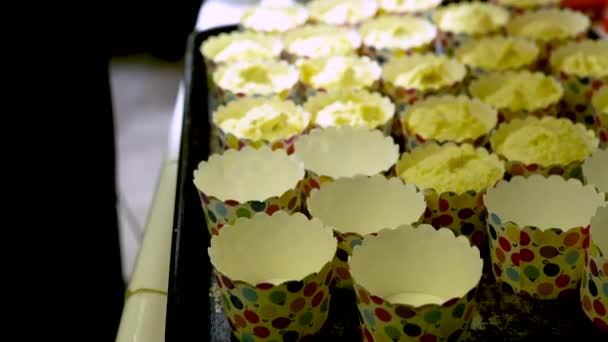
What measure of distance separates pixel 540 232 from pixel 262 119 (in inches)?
25.8

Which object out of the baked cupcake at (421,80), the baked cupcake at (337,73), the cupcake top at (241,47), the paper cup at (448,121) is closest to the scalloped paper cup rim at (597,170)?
the paper cup at (448,121)

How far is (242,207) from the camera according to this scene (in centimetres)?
125

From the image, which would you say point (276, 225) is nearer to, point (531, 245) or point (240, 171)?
point (240, 171)

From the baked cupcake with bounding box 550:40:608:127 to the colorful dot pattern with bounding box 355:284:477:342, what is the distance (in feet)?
2.59

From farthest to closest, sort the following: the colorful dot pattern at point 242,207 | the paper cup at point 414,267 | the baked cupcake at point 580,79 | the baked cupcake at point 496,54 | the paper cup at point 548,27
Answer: the paper cup at point 548,27 → the baked cupcake at point 496,54 → the baked cupcake at point 580,79 → the colorful dot pattern at point 242,207 → the paper cup at point 414,267

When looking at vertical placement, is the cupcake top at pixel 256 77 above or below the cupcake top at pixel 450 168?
below

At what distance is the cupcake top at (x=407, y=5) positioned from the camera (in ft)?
7.16

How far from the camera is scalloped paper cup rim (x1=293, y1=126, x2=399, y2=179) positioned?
57.6 inches

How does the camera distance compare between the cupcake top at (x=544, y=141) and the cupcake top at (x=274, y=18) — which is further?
the cupcake top at (x=274, y=18)

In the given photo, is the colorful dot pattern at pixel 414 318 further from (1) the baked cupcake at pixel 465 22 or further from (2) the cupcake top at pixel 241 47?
(1) the baked cupcake at pixel 465 22

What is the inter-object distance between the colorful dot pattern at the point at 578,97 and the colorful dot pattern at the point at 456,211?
1.69 ft

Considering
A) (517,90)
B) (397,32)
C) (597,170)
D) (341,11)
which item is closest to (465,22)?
(397,32)

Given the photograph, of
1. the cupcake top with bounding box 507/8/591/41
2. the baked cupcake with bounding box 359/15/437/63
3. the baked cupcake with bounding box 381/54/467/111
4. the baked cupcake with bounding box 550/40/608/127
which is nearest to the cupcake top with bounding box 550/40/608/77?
the baked cupcake with bounding box 550/40/608/127

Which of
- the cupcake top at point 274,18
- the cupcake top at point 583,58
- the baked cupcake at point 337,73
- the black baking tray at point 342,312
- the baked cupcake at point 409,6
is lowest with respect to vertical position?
the black baking tray at point 342,312
